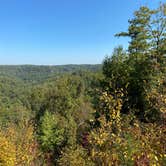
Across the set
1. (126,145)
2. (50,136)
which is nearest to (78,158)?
(126,145)

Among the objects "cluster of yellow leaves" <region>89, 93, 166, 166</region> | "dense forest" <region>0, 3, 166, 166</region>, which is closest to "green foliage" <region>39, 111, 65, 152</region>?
"dense forest" <region>0, 3, 166, 166</region>

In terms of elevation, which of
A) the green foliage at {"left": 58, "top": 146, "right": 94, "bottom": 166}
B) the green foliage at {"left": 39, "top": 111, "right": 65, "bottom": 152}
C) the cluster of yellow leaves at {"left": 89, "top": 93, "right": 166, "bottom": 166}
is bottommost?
the green foliage at {"left": 39, "top": 111, "right": 65, "bottom": 152}

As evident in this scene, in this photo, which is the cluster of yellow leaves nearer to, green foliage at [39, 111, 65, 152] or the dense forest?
the dense forest

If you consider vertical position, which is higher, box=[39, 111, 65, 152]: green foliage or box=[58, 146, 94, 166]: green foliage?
box=[58, 146, 94, 166]: green foliage

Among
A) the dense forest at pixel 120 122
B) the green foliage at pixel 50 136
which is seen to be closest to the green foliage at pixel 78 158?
the dense forest at pixel 120 122

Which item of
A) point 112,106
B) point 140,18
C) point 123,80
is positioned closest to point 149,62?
point 123,80

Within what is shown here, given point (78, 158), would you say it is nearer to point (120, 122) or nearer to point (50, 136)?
point (120, 122)

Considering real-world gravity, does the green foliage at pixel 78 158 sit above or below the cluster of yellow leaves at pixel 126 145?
below

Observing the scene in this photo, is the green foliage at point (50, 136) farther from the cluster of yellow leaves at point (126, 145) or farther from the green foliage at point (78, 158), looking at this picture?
the cluster of yellow leaves at point (126, 145)

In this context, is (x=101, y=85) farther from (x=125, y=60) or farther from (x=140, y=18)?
(x=140, y=18)

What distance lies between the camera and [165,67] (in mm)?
10781

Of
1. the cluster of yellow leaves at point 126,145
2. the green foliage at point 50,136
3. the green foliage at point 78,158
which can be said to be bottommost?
the green foliage at point 50,136

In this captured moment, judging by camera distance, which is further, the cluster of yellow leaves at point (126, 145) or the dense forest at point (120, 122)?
the dense forest at point (120, 122)

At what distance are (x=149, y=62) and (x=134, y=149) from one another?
27.5 feet
